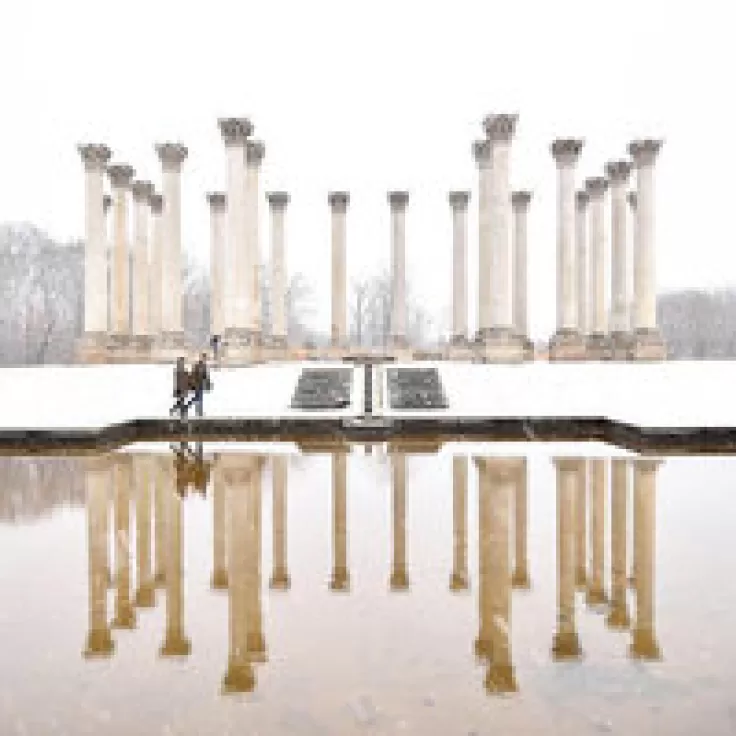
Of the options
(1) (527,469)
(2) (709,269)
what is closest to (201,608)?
(1) (527,469)

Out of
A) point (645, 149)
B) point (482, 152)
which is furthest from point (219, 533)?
point (645, 149)

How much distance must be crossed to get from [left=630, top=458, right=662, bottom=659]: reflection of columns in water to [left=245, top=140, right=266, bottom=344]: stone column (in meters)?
30.0

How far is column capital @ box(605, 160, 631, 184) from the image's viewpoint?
49.5m

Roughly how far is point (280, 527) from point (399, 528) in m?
1.75

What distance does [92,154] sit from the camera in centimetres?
4728

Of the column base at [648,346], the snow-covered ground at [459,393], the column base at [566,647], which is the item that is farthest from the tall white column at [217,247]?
the column base at [566,647]

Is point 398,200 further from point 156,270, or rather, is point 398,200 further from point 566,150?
point 156,270

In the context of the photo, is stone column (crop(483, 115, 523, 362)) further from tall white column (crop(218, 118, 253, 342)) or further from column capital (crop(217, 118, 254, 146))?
tall white column (crop(218, 118, 253, 342))

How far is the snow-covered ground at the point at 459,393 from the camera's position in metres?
24.7

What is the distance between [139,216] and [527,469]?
43.8 metres

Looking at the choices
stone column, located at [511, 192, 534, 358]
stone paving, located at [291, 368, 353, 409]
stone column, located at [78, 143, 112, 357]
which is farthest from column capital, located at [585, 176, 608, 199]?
stone column, located at [78, 143, 112, 357]

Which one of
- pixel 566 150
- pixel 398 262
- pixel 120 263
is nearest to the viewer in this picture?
pixel 566 150

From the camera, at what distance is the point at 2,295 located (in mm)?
94688

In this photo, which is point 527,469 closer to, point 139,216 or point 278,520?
point 278,520
